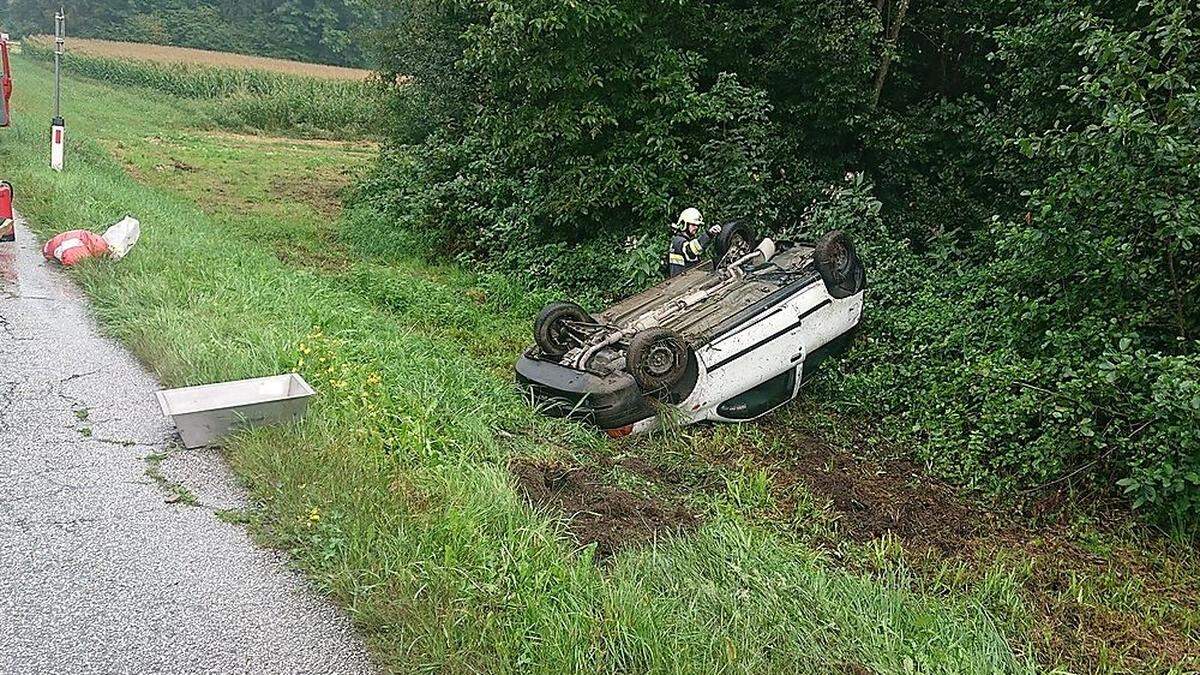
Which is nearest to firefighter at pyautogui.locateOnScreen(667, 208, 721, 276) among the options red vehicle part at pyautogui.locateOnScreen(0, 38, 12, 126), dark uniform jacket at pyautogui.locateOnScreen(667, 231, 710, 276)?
dark uniform jacket at pyautogui.locateOnScreen(667, 231, 710, 276)

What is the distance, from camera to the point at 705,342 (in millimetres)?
6793

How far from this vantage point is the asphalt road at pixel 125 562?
3.48m

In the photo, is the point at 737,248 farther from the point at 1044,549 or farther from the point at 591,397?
the point at 1044,549

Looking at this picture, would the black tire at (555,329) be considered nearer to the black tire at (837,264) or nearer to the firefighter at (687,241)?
the firefighter at (687,241)

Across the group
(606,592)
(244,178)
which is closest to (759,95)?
(606,592)

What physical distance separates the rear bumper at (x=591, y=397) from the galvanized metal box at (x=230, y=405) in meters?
1.73

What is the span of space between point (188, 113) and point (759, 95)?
3032cm

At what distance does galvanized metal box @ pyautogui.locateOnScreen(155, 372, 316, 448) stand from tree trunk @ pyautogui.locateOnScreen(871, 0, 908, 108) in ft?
22.3

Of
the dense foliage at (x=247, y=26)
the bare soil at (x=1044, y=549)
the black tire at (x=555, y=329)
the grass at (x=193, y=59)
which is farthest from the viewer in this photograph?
the dense foliage at (x=247, y=26)

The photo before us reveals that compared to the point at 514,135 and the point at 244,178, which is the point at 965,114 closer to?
the point at 514,135

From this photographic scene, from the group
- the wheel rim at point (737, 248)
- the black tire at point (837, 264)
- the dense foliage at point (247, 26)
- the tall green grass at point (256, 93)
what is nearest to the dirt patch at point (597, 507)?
the black tire at point (837, 264)

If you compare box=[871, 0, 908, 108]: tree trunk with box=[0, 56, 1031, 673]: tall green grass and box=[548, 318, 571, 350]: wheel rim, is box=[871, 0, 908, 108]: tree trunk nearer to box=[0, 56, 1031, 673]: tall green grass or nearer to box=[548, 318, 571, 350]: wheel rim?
box=[548, 318, 571, 350]: wheel rim

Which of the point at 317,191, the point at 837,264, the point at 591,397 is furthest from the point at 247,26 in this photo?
the point at 591,397

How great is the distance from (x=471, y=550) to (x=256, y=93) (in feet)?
123
